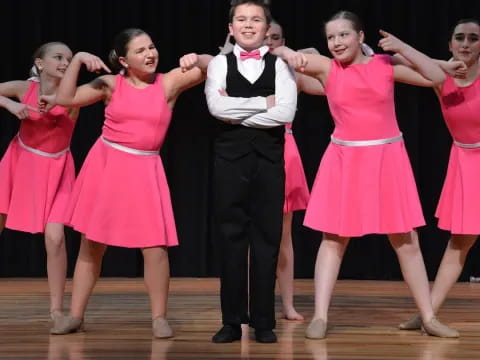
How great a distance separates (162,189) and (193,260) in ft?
9.59

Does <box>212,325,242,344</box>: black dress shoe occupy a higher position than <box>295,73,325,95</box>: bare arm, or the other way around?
<box>295,73,325,95</box>: bare arm

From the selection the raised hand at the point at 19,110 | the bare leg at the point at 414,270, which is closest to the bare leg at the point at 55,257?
the raised hand at the point at 19,110

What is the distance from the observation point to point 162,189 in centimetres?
A: 398

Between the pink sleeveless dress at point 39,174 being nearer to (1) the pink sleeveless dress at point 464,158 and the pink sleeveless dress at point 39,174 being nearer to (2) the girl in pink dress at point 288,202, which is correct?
(2) the girl in pink dress at point 288,202

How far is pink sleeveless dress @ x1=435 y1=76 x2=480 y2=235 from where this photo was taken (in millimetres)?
4148

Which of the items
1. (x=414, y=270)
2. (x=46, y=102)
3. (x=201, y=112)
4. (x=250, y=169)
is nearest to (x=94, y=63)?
(x=46, y=102)

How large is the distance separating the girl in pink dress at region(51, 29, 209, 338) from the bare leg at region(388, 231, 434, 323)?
102 cm

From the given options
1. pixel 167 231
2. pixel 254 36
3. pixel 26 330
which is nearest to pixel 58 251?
pixel 26 330

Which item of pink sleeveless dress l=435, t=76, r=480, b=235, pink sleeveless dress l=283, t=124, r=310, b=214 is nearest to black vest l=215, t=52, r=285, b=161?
pink sleeveless dress l=283, t=124, r=310, b=214

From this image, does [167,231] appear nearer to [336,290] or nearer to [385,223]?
[385,223]

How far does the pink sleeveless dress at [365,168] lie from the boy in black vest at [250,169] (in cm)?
26

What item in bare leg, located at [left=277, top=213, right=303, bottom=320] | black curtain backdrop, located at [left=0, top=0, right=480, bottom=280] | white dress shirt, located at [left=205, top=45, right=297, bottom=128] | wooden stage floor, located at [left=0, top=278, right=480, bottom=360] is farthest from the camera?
black curtain backdrop, located at [left=0, top=0, right=480, bottom=280]

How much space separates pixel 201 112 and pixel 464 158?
301 centimetres

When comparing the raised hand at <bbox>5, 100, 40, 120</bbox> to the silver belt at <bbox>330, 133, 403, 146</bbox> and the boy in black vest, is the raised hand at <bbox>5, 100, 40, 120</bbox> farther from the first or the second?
the silver belt at <bbox>330, 133, 403, 146</bbox>
